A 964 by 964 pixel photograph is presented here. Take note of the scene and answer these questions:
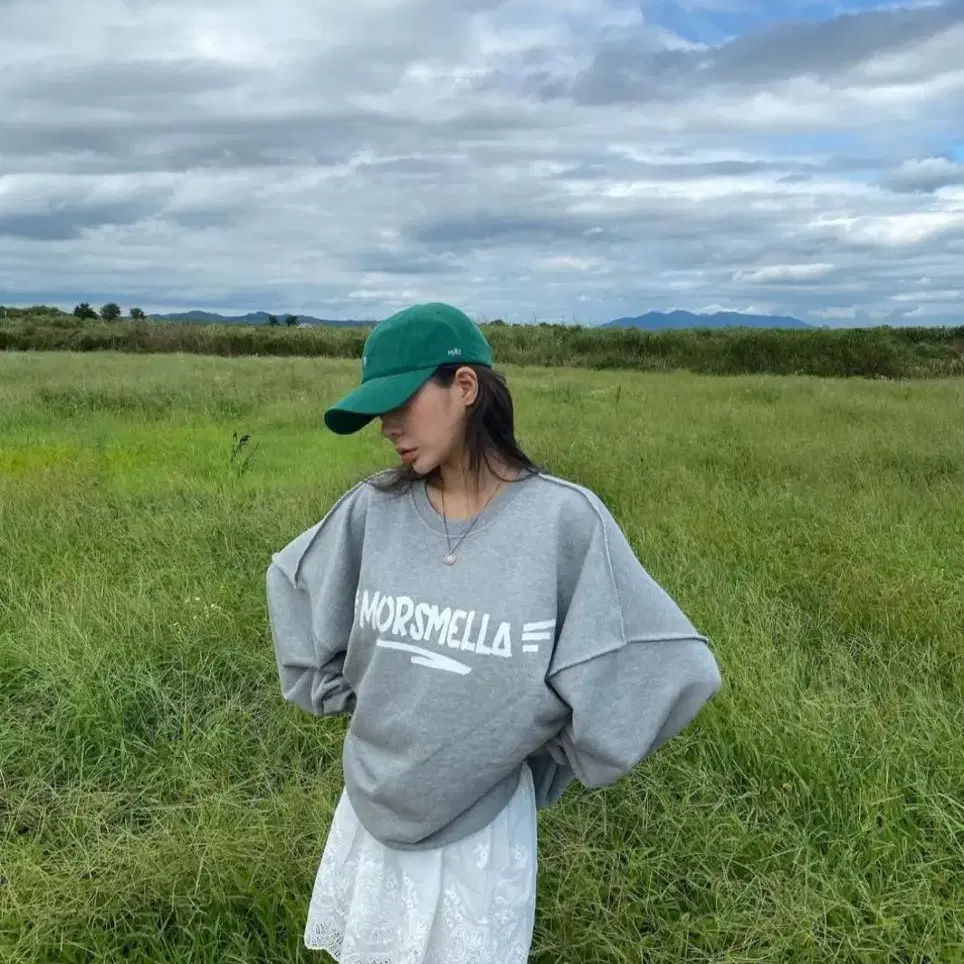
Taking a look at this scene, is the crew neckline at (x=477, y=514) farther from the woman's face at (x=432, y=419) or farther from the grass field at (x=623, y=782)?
the grass field at (x=623, y=782)

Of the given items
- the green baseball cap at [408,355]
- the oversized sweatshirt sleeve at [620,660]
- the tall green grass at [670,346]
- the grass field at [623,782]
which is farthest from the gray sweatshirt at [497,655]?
the tall green grass at [670,346]

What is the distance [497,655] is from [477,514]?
0.23 metres

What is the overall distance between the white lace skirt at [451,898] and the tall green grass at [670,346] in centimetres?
1774

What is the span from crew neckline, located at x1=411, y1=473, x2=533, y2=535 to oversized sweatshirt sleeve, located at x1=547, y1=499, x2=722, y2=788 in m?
0.14

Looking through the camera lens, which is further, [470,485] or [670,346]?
[670,346]

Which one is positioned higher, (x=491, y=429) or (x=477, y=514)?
(x=491, y=429)

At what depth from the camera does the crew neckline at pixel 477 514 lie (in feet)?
4.75

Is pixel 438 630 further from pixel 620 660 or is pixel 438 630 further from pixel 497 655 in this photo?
pixel 620 660

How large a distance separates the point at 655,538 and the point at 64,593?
2.78 m

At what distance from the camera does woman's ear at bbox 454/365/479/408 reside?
142 centimetres

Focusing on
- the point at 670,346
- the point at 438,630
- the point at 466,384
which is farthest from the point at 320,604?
the point at 670,346

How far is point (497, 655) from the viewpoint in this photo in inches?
55.1

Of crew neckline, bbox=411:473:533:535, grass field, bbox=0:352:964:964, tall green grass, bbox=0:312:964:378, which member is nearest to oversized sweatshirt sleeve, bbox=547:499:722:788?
crew neckline, bbox=411:473:533:535

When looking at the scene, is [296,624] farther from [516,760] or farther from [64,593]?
[64,593]
